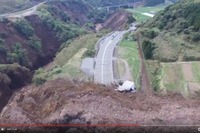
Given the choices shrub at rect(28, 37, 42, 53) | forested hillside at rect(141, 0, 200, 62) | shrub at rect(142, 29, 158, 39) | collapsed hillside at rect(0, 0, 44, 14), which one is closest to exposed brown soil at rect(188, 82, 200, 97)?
forested hillside at rect(141, 0, 200, 62)

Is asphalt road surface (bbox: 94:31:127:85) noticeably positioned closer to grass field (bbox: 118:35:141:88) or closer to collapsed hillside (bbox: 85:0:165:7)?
grass field (bbox: 118:35:141:88)

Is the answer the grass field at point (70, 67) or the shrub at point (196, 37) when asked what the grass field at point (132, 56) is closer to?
the grass field at point (70, 67)

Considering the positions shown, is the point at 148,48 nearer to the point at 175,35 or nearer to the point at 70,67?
the point at 175,35

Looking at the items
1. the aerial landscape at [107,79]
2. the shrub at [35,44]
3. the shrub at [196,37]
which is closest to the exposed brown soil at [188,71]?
the aerial landscape at [107,79]

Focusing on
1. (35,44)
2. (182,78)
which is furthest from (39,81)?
(35,44)

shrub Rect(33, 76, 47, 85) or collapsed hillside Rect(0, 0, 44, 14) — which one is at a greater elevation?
shrub Rect(33, 76, 47, 85)

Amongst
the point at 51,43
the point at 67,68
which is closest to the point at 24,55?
the point at 51,43
